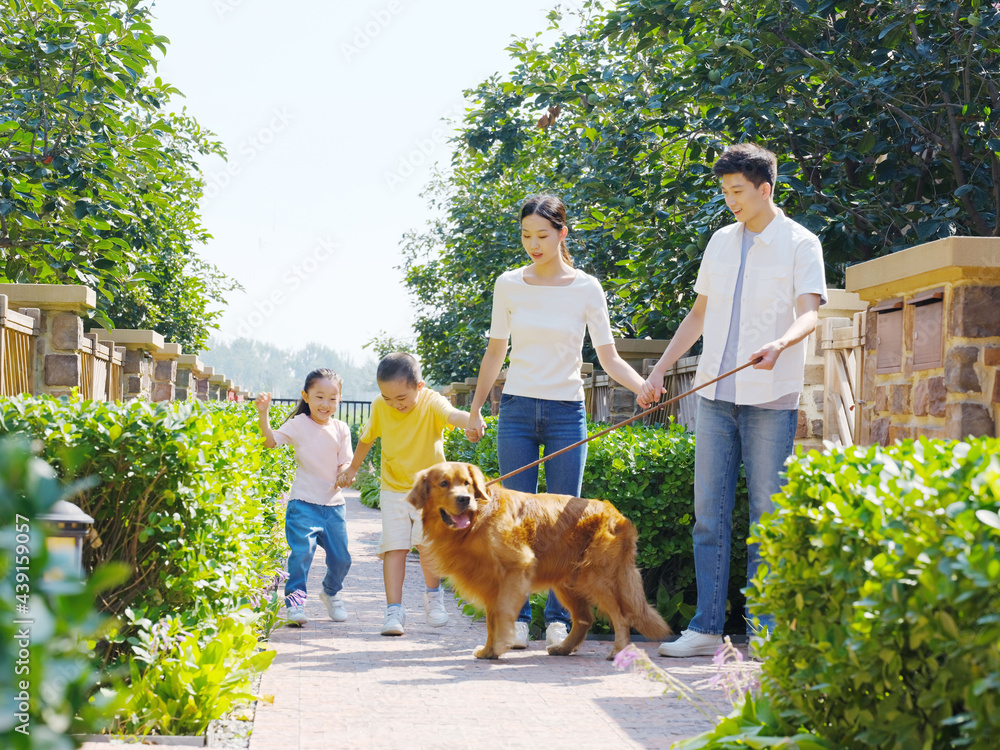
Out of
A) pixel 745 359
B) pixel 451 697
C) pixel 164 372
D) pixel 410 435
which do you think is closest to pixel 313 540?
pixel 410 435

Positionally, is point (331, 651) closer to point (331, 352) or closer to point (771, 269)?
point (771, 269)

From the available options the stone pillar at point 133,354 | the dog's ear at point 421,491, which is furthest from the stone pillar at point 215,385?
the dog's ear at point 421,491

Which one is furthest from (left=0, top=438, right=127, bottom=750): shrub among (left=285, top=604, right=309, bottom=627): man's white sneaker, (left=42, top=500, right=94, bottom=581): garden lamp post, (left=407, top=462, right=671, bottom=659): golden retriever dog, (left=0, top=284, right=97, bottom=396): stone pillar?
(left=0, top=284, right=97, bottom=396): stone pillar

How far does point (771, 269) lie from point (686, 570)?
2277 millimetres

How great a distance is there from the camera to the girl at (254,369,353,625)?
6395 mm

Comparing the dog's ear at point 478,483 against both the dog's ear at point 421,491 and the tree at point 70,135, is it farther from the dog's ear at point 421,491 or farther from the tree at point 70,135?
the tree at point 70,135

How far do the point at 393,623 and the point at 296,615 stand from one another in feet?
1.98

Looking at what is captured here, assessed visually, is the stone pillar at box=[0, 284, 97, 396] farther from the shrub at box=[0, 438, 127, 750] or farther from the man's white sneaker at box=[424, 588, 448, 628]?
the shrub at box=[0, 438, 127, 750]

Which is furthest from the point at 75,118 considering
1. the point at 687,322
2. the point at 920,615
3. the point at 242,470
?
the point at 920,615

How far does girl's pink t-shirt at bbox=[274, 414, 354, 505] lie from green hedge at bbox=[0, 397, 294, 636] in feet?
7.94

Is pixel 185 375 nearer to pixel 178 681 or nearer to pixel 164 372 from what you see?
pixel 164 372

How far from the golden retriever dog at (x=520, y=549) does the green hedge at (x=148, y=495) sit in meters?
1.34

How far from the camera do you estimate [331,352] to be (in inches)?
7146

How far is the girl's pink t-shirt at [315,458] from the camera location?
6.53 metres
